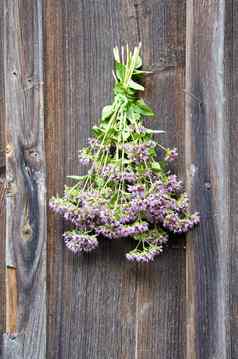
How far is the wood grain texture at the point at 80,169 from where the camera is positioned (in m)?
1.34

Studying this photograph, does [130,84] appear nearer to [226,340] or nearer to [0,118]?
[0,118]

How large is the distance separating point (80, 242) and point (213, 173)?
35 cm

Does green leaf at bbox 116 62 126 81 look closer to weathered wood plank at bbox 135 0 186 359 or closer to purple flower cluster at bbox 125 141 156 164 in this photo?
weathered wood plank at bbox 135 0 186 359

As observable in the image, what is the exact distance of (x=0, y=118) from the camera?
1.51 m

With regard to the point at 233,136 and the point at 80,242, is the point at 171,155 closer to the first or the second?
the point at 233,136

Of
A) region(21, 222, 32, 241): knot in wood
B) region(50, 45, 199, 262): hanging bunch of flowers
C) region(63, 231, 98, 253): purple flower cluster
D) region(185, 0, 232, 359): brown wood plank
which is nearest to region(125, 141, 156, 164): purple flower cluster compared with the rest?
region(50, 45, 199, 262): hanging bunch of flowers

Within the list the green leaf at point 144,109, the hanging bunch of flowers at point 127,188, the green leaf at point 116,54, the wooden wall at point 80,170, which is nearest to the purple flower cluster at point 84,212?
the hanging bunch of flowers at point 127,188

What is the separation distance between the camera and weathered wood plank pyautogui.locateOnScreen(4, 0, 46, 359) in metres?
1.40

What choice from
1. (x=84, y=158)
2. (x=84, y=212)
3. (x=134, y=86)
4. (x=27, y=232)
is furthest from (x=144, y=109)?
(x=27, y=232)

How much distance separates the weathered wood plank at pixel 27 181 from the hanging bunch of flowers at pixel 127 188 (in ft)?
0.39

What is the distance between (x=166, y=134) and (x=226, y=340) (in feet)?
1.68

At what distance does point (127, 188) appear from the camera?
1.26 m

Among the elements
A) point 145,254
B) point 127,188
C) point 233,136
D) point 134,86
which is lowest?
point 145,254

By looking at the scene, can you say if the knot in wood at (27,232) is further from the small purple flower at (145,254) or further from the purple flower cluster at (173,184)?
the purple flower cluster at (173,184)
